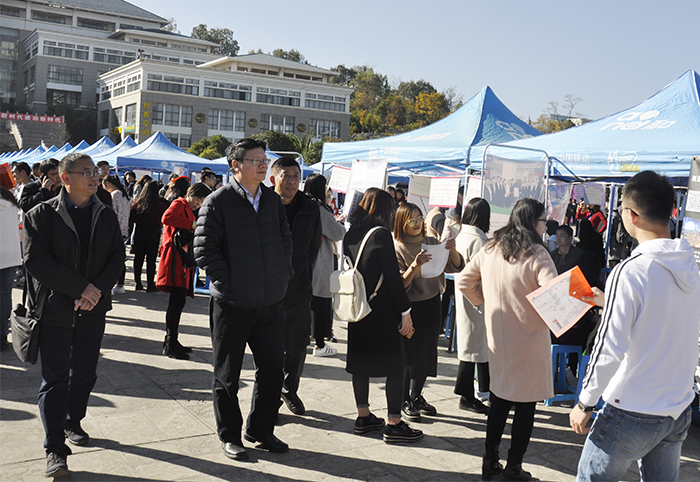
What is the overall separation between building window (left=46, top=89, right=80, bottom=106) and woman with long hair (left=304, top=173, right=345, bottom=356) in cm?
7832

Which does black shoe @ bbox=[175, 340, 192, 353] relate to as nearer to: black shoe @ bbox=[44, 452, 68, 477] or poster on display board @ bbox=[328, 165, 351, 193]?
black shoe @ bbox=[44, 452, 68, 477]

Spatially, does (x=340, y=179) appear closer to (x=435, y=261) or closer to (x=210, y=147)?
(x=435, y=261)

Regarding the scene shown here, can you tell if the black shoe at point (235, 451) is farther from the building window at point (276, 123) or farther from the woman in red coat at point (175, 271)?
the building window at point (276, 123)

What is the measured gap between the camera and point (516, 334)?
3504 millimetres

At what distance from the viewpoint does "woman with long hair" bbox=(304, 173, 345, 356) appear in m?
5.00

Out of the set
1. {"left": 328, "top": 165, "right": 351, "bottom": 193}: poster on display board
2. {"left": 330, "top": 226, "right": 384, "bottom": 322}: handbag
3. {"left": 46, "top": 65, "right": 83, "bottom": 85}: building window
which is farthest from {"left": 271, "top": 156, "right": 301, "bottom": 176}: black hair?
{"left": 46, "top": 65, "right": 83, "bottom": 85}: building window

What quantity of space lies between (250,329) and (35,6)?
97101 millimetres

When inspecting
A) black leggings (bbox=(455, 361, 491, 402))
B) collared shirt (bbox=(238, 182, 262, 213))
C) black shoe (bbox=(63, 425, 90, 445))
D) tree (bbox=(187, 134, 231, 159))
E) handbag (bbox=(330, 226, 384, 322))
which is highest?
tree (bbox=(187, 134, 231, 159))

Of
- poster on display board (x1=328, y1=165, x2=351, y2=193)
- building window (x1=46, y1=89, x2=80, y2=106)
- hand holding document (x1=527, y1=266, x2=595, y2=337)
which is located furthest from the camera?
building window (x1=46, y1=89, x2=80, y2=106)

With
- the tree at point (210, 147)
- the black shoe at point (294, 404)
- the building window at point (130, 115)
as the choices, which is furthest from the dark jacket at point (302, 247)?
the building window at point (130, 115)

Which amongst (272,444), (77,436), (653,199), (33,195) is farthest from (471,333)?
(33,195)

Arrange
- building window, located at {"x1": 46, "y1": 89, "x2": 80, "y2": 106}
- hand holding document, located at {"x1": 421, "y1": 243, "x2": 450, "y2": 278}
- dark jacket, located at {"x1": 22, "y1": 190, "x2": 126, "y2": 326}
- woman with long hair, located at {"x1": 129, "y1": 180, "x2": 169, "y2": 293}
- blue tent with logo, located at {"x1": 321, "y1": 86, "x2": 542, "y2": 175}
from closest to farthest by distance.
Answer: dark jacket, located at {"x1": 22, "y1": 190, "x2": 126, "y2": 326}, hand holding document, located at {"x1": 421, "y1": 243, "x2": 450, "y2": 278}, blue tent with logo, located at {"x1": 321, "y1": 86, "x2": 542, "y2": 175}, woman with long hair, located at {"x1": 129, "y1": 180, "x2": 169, "y2": 293}, building window, located at {"x1": 46, "y1": 89, "x2": 80, "y2": 106}

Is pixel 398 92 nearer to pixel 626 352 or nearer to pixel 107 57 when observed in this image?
pixel 107 57

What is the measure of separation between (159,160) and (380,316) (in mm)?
13864
